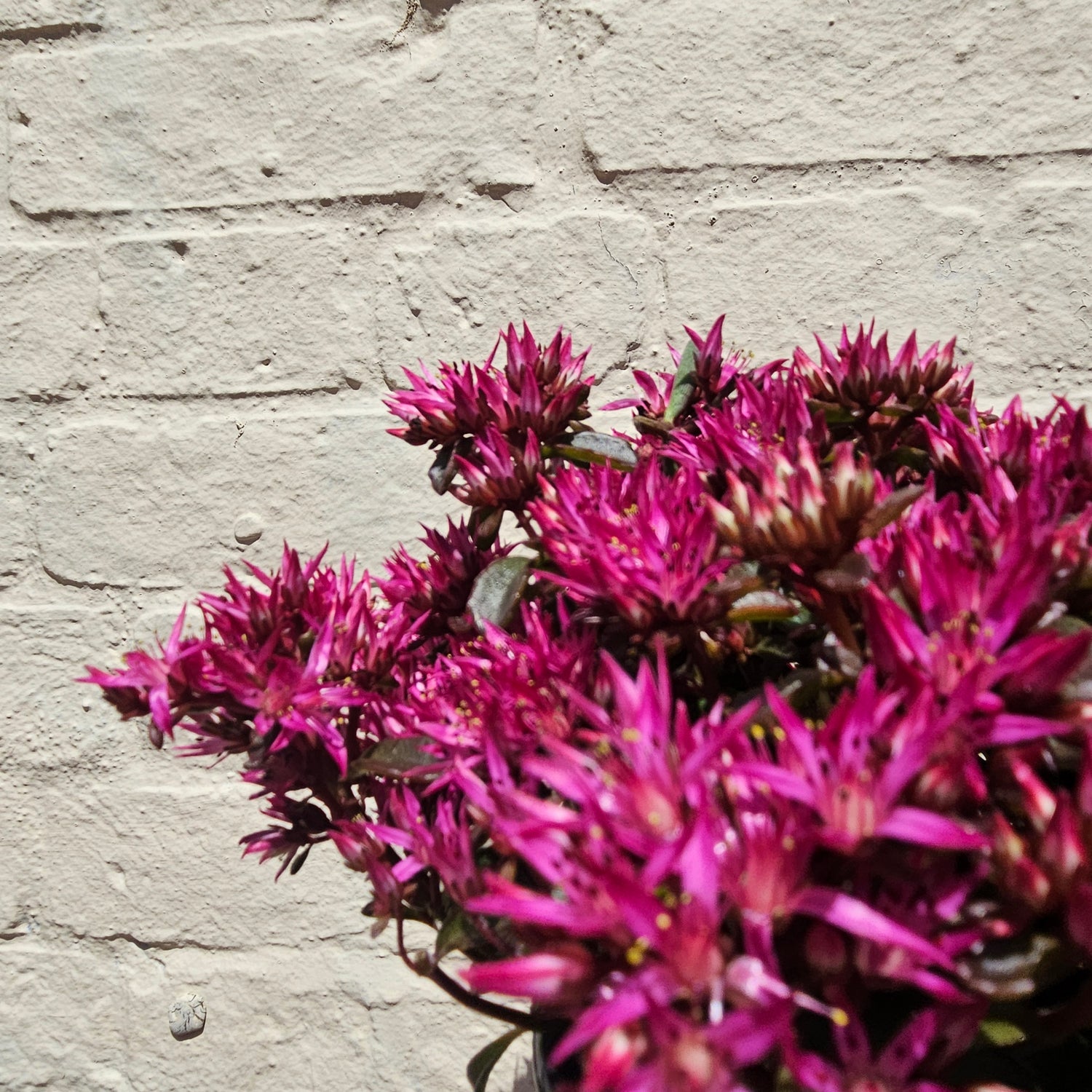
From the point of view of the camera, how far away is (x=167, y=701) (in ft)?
1.65

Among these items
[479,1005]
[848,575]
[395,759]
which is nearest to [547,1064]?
[479,1005]

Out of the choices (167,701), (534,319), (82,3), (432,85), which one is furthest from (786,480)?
(82,3)

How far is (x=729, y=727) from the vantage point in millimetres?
303

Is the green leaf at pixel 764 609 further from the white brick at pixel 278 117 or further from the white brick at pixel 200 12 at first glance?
the white brick at pixel 200 12

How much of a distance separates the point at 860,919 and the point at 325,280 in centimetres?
99

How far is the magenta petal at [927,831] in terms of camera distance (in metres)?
0.27

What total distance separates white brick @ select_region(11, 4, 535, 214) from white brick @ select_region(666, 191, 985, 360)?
0.75 feet

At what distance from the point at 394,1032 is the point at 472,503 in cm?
80

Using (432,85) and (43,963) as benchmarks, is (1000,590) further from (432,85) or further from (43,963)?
(43,963)

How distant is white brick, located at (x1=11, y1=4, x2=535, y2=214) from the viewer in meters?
1.07

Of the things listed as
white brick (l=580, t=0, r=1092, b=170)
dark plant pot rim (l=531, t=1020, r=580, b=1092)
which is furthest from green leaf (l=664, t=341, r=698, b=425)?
white brick (l=580, t=0, r=1092, b=170)

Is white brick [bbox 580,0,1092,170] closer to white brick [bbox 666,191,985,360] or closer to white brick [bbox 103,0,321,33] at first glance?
white brick [bbox 666,191,985,360]

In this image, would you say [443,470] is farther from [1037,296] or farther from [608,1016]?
[1037,296]

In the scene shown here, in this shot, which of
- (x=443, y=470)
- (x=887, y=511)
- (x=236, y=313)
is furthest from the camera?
(x=236, y=313)
